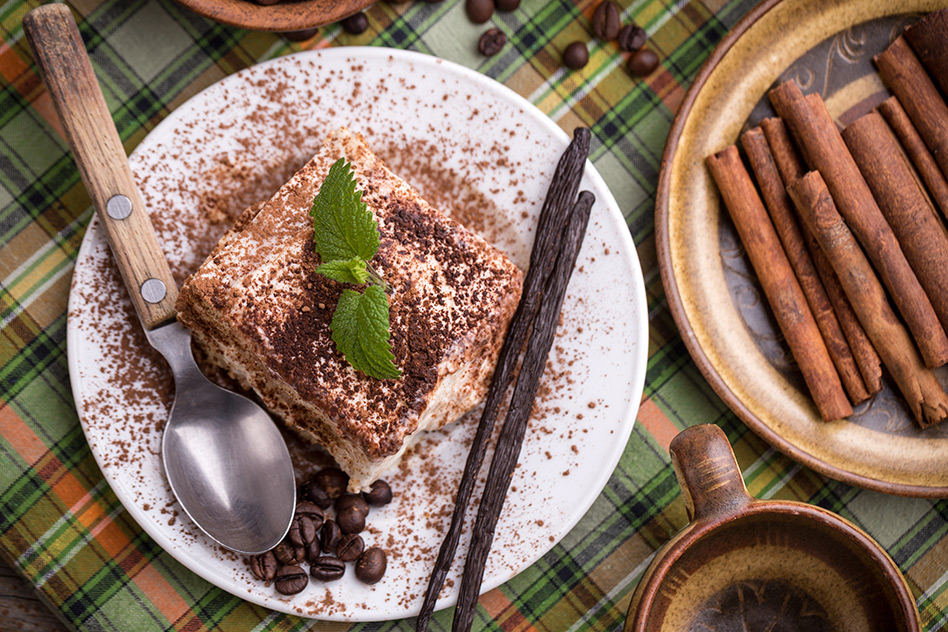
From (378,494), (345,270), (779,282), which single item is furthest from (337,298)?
(779,282)

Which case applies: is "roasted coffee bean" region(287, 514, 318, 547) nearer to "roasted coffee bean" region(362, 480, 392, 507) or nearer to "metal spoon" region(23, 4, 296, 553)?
"metal spoon" region(23, 4, 296, 553)

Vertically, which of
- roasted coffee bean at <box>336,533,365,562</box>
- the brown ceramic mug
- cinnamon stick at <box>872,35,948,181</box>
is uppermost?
roasted coffee bean at <box>336,533,365,562</box>

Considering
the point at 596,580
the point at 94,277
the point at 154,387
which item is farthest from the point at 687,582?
the point at 94,277

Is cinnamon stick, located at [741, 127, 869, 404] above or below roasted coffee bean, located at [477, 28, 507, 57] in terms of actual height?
below

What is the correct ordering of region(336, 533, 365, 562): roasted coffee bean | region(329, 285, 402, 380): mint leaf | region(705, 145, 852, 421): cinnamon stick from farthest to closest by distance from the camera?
1. region(705, 145, 852, 421): cinnamon stick
2. region(336, 533, 365, 562): roasted coffee bean
3. region(329, 285, 402, 380): mint leaf

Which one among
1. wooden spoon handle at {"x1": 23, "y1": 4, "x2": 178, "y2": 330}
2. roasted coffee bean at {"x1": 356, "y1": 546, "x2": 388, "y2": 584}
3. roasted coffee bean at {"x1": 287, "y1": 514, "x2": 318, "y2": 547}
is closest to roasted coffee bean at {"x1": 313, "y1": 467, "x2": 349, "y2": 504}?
roasted coffee bean at {"x1": 287, "y1": 514, "x2": 318, "y2": 547}

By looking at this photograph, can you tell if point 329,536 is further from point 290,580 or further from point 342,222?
point 342,222

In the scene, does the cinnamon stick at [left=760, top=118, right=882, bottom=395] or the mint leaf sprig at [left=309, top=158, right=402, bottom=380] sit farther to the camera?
the cinnamon stick at [left=760, top=118, right=882, bottom=395]

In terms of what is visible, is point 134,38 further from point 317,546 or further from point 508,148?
point 317,546
